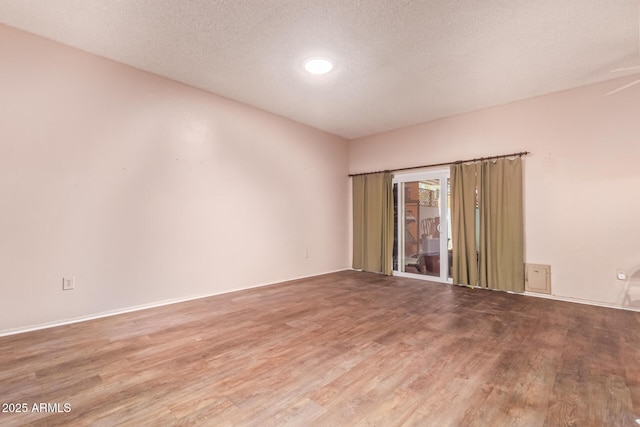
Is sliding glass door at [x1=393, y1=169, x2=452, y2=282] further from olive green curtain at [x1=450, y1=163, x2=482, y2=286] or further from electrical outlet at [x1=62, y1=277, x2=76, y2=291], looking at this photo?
electrical outlet at [x1=62, y1=277, x2=76, y2=291]

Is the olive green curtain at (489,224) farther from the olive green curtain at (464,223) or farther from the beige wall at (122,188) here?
the beige wall at (122,188)

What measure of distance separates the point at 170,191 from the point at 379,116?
347 centimetres

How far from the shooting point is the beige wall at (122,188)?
263 centimetres

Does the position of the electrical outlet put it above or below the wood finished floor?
above

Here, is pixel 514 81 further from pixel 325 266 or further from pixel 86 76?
pixel 86 76

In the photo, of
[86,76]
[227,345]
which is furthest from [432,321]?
[86,76]

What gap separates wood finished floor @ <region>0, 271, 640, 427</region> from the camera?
60.4 inches

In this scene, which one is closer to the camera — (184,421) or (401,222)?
(184,421)

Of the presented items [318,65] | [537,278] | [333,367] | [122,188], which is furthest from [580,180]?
[122,188]

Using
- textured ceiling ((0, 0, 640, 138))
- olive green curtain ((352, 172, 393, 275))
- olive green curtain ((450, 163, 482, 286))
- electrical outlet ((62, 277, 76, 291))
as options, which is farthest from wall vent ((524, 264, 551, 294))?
electrical outlet ((62, 277, 76, 291))

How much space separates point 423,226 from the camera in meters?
5.16

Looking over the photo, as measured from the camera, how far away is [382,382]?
1.83 m

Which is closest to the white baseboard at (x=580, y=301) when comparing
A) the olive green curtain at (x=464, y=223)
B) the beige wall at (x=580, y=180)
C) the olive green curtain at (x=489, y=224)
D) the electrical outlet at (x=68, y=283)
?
the beige wall at (x=580, y=180)

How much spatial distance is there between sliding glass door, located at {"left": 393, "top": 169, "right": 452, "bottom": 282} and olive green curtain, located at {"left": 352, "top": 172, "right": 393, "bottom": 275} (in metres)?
0.16
